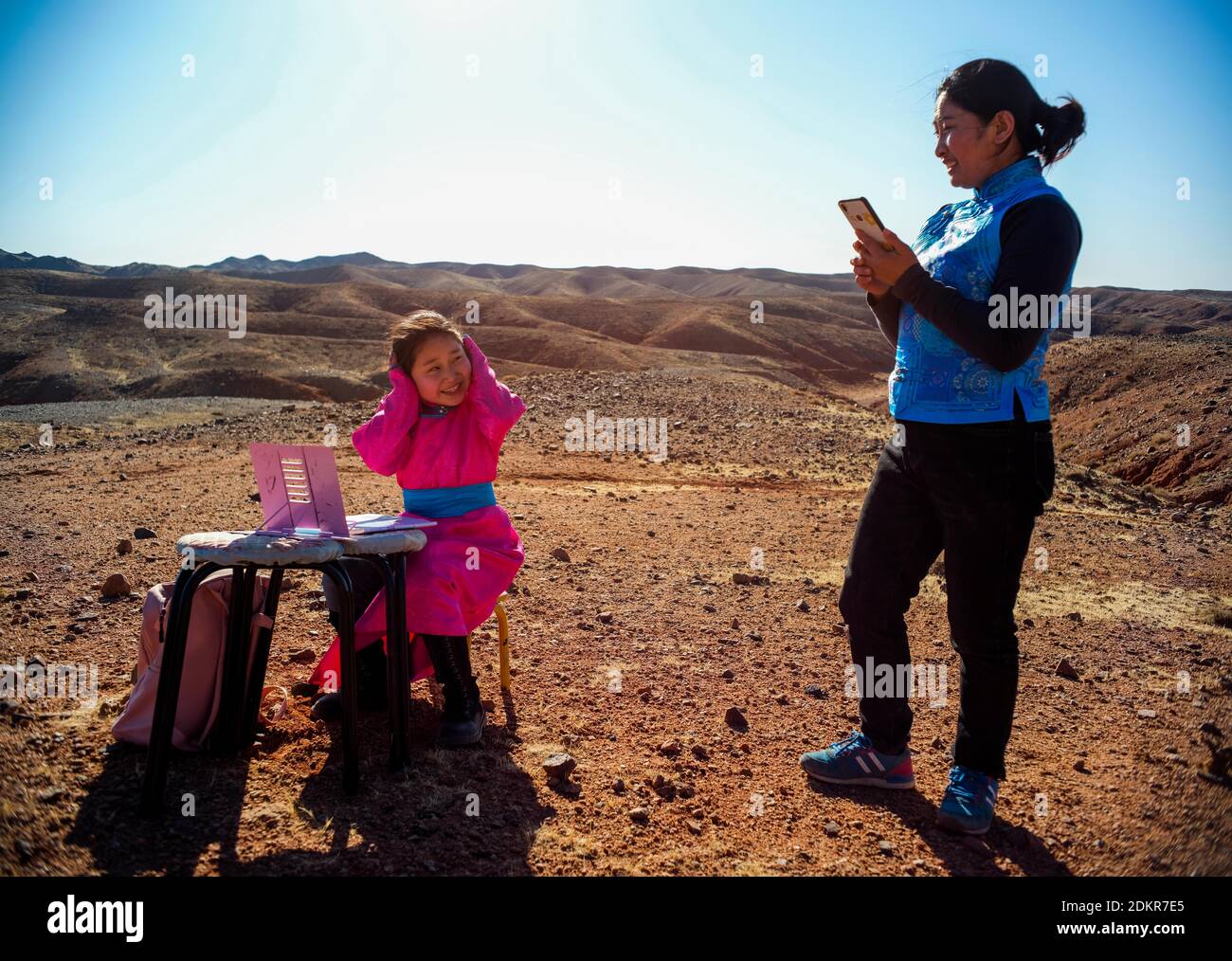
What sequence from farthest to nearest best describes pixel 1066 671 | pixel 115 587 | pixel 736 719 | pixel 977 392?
pixel 115 587
pixel 1066 671
pixel 736 719
pixel 977 392

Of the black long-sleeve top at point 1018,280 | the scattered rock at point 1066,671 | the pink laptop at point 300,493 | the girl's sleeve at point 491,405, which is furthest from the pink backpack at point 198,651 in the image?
the scattered rock at point 1066,671

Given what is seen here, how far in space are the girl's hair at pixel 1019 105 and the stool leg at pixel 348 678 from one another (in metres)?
2.39

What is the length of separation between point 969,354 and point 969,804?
4.71ft

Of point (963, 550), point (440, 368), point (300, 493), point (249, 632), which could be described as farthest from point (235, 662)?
point (963, 550)

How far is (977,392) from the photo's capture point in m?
2.70

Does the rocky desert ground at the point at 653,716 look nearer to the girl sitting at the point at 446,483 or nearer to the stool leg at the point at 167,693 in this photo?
the stool leg at the point at 167,693

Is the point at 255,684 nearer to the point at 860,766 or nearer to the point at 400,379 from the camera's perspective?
the point at 400,379

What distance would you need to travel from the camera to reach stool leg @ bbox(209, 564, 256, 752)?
3.15m

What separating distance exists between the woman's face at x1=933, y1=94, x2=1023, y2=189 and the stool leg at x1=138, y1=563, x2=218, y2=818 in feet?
8.58

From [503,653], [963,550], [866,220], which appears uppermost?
[866,220]

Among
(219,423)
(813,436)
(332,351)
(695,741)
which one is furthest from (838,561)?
(332,351)

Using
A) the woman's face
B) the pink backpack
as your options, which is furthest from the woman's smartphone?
the pink backpack

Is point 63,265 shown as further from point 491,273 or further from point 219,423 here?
point 219,423
